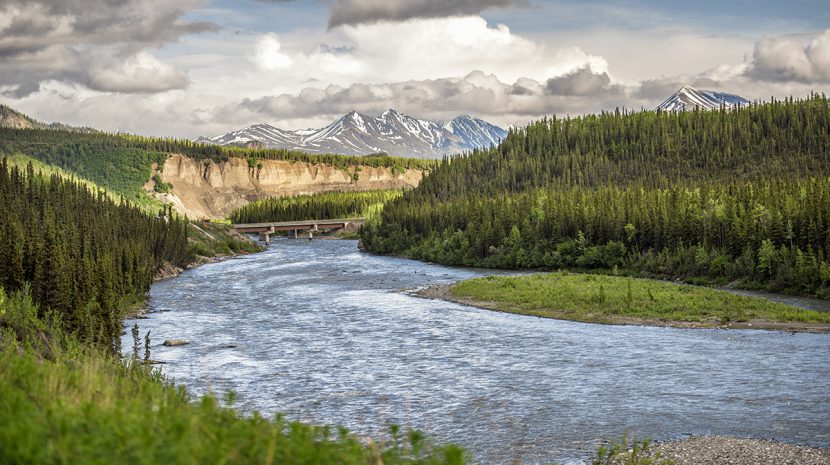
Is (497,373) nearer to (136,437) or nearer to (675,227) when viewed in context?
(136,437)

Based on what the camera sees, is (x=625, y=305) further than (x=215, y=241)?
No

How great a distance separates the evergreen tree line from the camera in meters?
45.3

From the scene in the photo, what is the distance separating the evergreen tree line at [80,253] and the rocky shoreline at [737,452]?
23.0 meters

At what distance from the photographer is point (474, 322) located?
197 ft

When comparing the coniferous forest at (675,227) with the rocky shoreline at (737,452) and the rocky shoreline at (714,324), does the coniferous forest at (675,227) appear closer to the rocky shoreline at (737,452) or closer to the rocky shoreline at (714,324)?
the rocky shoreline at (714,324)

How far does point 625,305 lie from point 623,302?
3.54 ft

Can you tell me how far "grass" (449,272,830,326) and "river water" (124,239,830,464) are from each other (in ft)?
11.1

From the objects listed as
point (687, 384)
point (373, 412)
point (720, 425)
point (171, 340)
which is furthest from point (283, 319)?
point (720, 425)

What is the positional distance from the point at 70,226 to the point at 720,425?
76735 mm

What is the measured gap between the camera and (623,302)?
63312 mm

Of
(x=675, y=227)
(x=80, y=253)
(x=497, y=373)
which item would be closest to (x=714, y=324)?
(x=497, y=373)

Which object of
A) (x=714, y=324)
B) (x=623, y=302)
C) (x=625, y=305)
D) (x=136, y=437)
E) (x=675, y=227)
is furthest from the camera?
(x=675, y=227)

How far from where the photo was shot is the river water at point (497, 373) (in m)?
30.0

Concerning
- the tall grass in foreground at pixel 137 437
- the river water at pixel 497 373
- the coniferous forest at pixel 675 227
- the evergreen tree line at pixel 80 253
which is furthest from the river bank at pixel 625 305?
the tall grass in foreground at pixel 137 437
